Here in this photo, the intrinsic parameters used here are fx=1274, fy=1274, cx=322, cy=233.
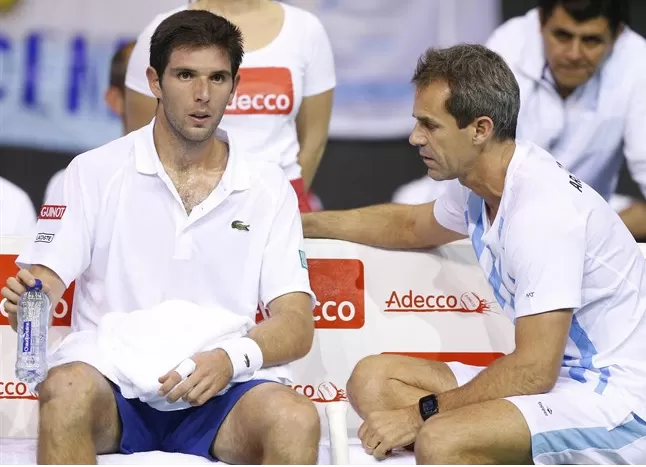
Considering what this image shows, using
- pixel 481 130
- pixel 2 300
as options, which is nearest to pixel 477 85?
pixel 481 130

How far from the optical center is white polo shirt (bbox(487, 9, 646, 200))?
15.3ft

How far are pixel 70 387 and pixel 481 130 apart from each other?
47.1 inches

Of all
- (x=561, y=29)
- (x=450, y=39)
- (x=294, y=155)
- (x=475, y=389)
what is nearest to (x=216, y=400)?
(x=475, y=389)

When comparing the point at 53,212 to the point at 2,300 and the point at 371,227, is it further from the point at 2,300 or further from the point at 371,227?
the point at 371,227

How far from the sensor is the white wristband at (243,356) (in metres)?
3.05

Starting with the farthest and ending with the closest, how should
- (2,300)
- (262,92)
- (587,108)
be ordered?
(587,108)
(262,92)
(2,300)

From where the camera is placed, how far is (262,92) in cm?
408

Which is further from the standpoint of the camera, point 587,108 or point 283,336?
point 587,108

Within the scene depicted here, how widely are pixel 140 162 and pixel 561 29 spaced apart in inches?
77.6

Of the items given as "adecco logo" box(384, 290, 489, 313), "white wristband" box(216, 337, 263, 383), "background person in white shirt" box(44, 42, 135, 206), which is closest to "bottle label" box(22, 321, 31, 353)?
"white wristband" box(216, 337, 263, 383)

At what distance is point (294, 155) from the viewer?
13.7 ft

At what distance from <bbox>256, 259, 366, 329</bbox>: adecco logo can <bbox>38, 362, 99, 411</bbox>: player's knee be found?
863 millimetres

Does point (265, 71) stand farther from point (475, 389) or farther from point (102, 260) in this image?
point (475, 389)

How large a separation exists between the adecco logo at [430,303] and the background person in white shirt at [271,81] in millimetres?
572
